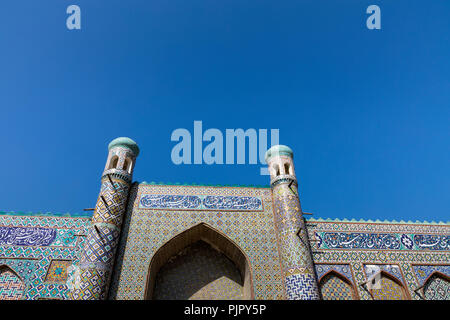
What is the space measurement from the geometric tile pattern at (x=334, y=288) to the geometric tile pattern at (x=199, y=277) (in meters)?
1.93

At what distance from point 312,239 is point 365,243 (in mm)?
1336

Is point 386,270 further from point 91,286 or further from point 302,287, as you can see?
point 91,286

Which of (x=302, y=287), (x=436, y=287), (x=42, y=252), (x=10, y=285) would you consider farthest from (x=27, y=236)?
(x=436, y=287)

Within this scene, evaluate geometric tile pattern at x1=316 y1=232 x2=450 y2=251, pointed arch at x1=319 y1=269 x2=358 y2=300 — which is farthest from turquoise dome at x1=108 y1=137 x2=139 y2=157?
pointed arch at x1=319 y1=269 x2=358 y2=300

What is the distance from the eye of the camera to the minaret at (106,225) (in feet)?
20.2

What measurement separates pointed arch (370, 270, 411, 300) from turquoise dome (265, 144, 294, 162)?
3.62 m

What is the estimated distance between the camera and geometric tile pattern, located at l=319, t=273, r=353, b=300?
697 cm

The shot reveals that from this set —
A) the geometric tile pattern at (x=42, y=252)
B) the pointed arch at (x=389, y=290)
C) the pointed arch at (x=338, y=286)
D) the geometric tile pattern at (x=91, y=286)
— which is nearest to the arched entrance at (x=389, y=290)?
the pointed arch at (x=389, y=290)

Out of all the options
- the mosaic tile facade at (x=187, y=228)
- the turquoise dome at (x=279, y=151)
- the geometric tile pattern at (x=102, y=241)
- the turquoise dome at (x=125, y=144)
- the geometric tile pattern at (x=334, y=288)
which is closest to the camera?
the geometric tile pattern at (x=102, y=241)

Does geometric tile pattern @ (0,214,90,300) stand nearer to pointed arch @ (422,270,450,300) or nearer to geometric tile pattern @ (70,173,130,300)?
geometric tile pattern @ (70,173,130,300)

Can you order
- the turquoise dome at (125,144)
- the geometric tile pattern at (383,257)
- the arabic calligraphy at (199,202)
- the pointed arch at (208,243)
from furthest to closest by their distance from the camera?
1. the turquoise dome at (125,144)
2. the arabic calligraphy at (199,202)
3. the geometric tile pattern at (383,257)
4. the pointed arch at (208,243)

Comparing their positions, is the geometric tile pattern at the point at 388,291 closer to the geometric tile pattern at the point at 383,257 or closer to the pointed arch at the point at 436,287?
the geometric tile pattern at the point at 383,257
